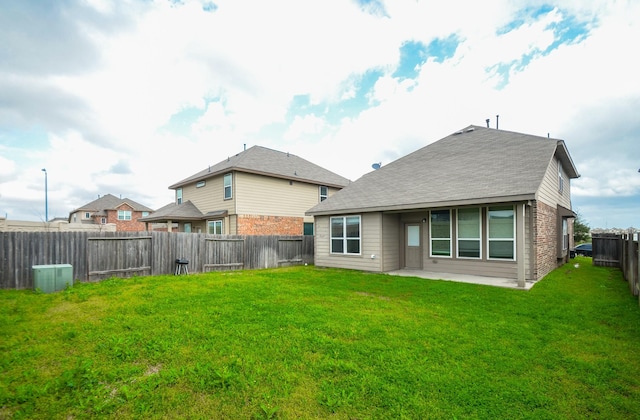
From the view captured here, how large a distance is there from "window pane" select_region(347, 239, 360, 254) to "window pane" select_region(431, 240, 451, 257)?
312 cm

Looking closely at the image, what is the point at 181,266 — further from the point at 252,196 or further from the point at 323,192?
the point at 323,192

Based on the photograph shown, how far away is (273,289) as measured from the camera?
28.0 ft

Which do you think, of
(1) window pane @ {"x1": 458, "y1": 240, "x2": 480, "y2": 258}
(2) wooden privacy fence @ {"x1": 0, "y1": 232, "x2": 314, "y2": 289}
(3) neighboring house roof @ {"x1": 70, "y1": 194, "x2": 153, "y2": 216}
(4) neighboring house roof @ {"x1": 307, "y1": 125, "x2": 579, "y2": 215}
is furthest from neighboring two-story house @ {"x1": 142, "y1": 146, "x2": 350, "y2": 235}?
(3) neighboring house roof @ {"x1": 70, "y1": 194, "x2": 153, "y2": 216}

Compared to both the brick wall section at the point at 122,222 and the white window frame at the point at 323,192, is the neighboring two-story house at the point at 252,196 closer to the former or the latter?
the white window frame at the point at 323,192

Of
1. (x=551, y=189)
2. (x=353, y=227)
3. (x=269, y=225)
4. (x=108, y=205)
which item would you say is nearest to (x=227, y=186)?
(x=269, y=225)

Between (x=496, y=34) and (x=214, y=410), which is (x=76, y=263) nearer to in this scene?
(x=214, y=410)

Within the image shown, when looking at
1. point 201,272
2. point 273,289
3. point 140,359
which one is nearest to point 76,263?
point 201,272

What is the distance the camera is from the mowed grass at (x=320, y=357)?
119 inches

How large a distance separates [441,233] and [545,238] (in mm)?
3738

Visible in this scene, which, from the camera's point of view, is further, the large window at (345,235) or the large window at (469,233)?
the large window at (345,235)

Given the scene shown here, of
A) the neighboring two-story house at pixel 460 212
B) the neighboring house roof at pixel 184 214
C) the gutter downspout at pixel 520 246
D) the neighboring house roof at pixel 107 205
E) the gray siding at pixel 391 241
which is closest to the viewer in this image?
the gutter downspout at pixel 520 246

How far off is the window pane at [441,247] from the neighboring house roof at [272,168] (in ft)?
35.7

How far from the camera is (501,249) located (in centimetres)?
1018

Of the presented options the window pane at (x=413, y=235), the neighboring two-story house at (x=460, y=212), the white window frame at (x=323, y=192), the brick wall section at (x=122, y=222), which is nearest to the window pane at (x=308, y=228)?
the white window frame at (x=323, y=192)
